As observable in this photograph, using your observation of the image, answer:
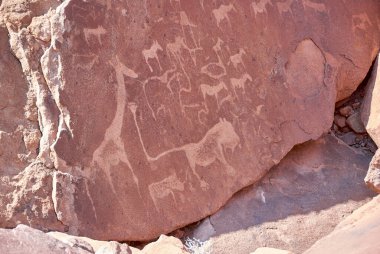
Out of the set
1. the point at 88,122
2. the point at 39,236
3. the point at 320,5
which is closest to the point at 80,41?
the point at 88,122

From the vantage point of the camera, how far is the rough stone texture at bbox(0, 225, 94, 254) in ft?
4.63

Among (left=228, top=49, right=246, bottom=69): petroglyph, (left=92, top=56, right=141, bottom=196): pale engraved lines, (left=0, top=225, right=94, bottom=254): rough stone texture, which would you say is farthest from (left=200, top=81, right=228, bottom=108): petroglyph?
(left=0, top=225, right=94, bottom=254): rough stone texture

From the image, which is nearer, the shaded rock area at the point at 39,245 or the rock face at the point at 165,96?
the shaded rock area at the point at 39,245

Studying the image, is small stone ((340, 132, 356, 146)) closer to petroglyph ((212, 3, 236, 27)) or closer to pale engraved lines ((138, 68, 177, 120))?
A: petroglyph ((212, 3, 236, 27))

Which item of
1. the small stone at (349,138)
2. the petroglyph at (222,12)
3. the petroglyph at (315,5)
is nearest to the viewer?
the petroglyph at (222,12)

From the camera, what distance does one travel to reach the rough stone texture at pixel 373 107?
288 centimetres

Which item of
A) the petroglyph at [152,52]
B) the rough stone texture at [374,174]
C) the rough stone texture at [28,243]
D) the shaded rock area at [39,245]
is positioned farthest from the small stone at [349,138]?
the rough stone texture at [28,243]

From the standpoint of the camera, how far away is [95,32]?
2.36 metres

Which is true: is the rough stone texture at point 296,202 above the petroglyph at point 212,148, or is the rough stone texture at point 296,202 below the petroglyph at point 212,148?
below

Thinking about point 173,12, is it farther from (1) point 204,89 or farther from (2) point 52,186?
(2) point 52,186

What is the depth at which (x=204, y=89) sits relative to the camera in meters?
2.62

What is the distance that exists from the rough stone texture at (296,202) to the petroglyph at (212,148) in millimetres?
183

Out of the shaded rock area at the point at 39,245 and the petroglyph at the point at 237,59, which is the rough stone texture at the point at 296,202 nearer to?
the petroglyph at the point at 237,59

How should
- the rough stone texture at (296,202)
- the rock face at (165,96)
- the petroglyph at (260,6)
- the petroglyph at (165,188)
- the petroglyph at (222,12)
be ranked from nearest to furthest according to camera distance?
the rock face at (165,96), the petroglyph at (165,188), the rough stone texture at (296,202), the petroglyph at (222,12), the petroglyph at (260,6)
